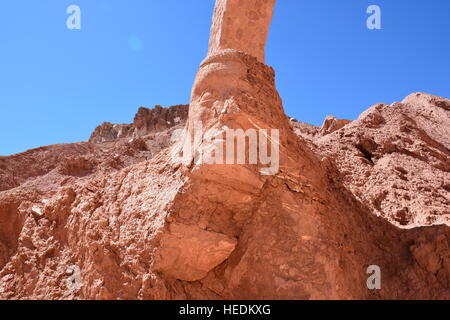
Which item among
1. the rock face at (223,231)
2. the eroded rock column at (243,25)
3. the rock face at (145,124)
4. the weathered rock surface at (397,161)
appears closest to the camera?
the rock face at (223,231)

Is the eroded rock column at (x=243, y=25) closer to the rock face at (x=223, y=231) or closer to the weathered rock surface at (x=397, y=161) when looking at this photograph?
the rock face at (x=223, y=231)

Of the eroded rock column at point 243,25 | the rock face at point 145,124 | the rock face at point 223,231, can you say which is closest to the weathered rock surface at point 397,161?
the rock face at point 223,231

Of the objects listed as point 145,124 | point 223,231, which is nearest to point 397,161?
point 223,231

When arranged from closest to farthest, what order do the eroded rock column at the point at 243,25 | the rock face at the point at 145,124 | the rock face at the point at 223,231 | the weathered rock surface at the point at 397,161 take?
the rock face at the point at 223,231, the weathered rock surface at the point at 397,161, the eroded rock column at the point at 243,25, the rock face at the point at 145,124

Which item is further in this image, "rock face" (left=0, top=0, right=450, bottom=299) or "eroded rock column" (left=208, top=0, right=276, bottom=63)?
"eroded rock column" (left=208, top=0, right=276, bottom=63)

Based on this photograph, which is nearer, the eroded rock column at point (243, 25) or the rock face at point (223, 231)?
the rock face at point (223, 231)

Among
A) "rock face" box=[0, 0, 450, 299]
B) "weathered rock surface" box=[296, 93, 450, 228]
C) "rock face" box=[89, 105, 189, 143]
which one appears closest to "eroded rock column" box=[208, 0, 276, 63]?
"rock face" box=[0, 0, 450, 299]

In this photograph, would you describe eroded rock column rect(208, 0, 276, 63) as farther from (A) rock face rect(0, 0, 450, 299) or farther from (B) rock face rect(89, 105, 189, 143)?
(B) rock face rect(89, 105, 189, 143)

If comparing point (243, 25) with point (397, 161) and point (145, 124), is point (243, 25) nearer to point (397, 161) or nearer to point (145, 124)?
point (397, 161)

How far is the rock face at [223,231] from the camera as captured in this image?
16.2ft

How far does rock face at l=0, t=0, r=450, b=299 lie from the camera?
16.2ft

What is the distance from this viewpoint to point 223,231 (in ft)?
17.0

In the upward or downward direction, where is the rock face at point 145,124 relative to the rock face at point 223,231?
upward
